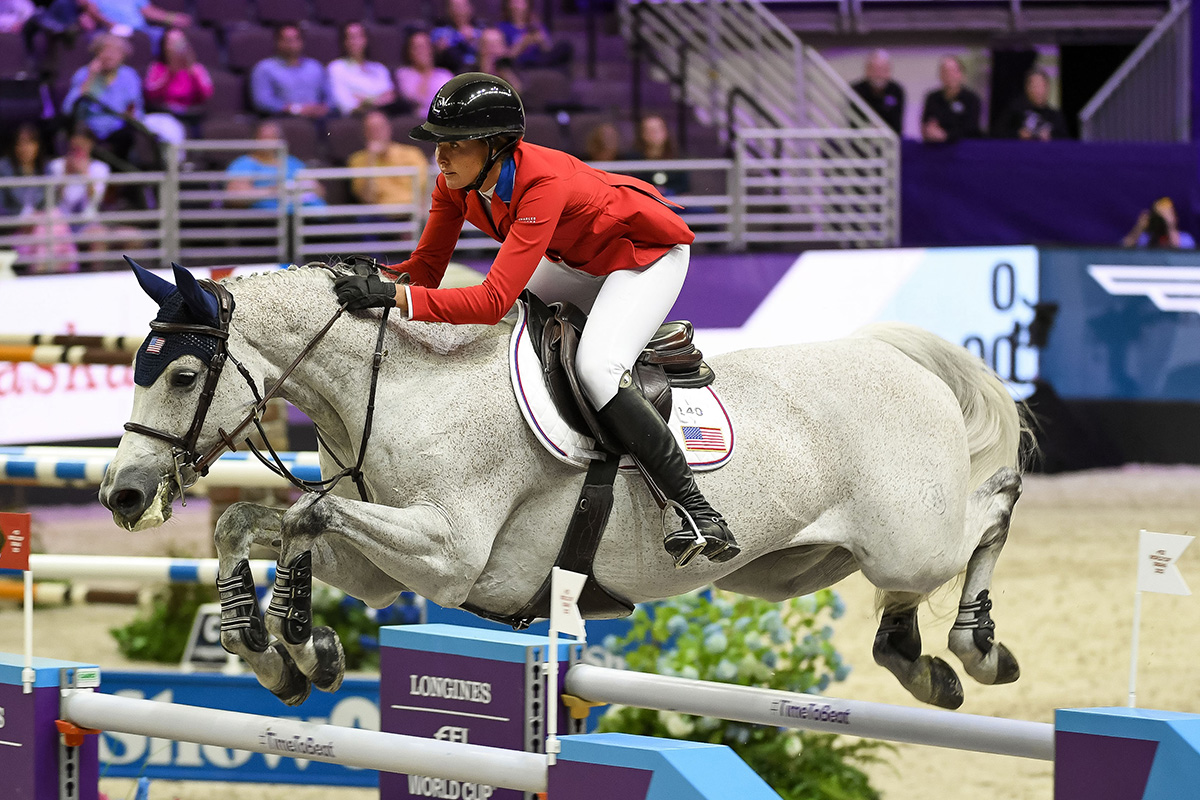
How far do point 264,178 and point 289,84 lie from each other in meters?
1.79

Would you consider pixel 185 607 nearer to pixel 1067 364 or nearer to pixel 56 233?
pixel 56 233

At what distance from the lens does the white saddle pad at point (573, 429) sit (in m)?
2.99

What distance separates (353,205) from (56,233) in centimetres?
197

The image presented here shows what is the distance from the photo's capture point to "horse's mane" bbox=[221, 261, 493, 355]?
9.73 ft

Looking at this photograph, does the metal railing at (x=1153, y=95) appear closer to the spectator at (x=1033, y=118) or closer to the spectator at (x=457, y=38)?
the spectator at (x=1033, y=118)

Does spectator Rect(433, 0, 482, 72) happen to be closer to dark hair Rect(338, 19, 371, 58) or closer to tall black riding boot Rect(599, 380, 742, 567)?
dark hair Rect(338, 19, 371, 58)

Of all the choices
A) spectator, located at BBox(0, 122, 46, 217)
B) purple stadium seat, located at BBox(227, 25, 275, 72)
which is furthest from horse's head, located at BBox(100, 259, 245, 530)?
purple stadium seat, located at BBox(227, 25, 275, 72)

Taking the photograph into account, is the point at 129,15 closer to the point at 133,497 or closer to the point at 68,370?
the point at 68,370

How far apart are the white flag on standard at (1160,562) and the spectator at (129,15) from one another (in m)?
9.33

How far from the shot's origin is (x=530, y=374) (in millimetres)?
3025

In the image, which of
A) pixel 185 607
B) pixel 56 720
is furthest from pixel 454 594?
pixel 185 607

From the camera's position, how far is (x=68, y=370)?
798cm

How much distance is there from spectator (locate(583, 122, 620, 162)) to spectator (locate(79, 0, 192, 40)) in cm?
342

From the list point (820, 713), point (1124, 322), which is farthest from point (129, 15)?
point (820, 713)
